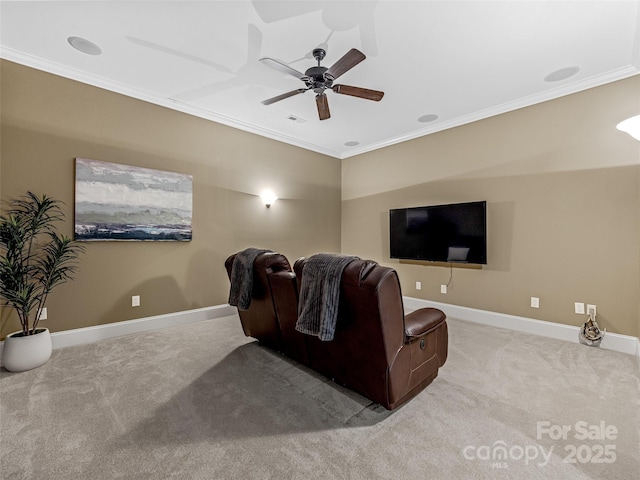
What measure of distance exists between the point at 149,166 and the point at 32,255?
1.48 m

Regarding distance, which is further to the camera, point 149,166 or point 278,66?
point 149,166

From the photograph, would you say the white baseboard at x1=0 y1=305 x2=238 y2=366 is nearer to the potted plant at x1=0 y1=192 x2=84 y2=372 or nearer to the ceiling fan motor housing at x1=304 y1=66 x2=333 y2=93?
the potted plant at x1=0 y1=192 x2=84 y2=372

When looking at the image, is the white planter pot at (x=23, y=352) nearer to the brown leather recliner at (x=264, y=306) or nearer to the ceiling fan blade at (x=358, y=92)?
the brown leather recliner at (x=264, y=306)

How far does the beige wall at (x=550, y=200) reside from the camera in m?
3.02

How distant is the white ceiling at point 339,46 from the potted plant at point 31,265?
145 cm

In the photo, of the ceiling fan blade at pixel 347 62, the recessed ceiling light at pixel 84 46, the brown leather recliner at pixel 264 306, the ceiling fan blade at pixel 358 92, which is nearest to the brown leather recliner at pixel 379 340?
the brown leather recliner at pixel 264 306

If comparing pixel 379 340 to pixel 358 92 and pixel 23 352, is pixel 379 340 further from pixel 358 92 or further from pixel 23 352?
pixel 23 352

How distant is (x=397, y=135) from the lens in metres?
4.97

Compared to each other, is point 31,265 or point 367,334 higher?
point 31,265

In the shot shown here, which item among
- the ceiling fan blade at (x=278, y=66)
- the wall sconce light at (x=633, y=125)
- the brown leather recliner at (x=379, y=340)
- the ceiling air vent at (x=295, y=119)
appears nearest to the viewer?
the brown leather recliner at (x=379, y=340)

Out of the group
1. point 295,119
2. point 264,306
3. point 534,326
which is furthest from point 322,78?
point 534,326

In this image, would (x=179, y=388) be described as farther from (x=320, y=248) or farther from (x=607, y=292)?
(x=607, y=292)

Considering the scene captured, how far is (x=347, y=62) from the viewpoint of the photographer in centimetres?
230

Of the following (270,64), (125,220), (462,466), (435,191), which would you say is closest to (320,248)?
(435,191)
